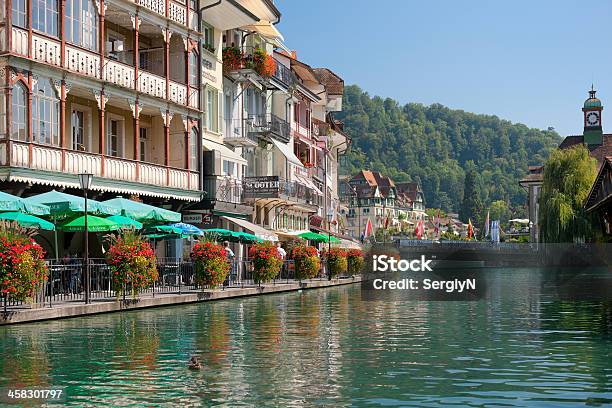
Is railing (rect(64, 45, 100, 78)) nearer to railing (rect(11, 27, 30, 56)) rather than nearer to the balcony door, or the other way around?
railing (rect(11, 27, 30, 56))

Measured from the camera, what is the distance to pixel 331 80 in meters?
87.8

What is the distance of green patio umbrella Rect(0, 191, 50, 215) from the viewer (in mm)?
26844

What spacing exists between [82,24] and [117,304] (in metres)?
13.2

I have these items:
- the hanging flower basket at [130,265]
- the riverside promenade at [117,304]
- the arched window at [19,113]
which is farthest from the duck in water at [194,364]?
the arched window at [19,113]

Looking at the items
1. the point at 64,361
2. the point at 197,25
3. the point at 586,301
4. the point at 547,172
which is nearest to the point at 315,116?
the point at 547,172

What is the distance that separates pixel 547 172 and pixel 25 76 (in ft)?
191

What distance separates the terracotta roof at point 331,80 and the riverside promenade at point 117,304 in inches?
1842

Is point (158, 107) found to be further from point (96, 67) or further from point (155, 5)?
point (96, 67)

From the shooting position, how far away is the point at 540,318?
1040 inches

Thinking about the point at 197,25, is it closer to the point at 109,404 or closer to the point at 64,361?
the point at 64,361

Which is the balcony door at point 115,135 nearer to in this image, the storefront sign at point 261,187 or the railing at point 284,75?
the storefront sign at point 261,187

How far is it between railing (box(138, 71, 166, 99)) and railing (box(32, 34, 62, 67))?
248 inches

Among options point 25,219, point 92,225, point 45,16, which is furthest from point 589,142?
point 25,219

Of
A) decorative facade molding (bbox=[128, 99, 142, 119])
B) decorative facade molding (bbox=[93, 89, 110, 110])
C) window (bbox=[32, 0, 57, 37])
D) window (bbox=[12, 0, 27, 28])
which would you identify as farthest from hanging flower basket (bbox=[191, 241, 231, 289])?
window (bbox=[12, 0, 27, 28])
